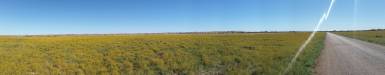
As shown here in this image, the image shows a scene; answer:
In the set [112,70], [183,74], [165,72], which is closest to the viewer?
[183,74]

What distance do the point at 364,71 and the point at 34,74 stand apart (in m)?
12.0

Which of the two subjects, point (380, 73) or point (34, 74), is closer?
point (380, 73)

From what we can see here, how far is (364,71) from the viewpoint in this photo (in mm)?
10742

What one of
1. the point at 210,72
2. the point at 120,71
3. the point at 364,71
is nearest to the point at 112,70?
the point at 120,71

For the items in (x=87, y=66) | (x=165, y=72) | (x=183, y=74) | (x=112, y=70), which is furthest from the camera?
(x=87, y=66)

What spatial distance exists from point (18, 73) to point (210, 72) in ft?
25.1

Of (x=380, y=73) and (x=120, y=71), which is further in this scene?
(x=120, y=71)

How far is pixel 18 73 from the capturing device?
13742mm

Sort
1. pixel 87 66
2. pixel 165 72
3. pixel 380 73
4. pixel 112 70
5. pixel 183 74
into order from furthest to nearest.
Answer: pixel 87 66 → pixel 112 70 → pixel 165 72 → pixel 183 74 → pixel 380 73

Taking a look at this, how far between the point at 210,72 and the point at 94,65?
6.38 m

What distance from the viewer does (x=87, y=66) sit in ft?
52.2

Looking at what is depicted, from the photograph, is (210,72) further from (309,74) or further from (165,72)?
(309,74)

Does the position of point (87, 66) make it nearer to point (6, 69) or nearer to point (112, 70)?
point (112, 70)

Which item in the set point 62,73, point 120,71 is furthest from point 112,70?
point 62,73
